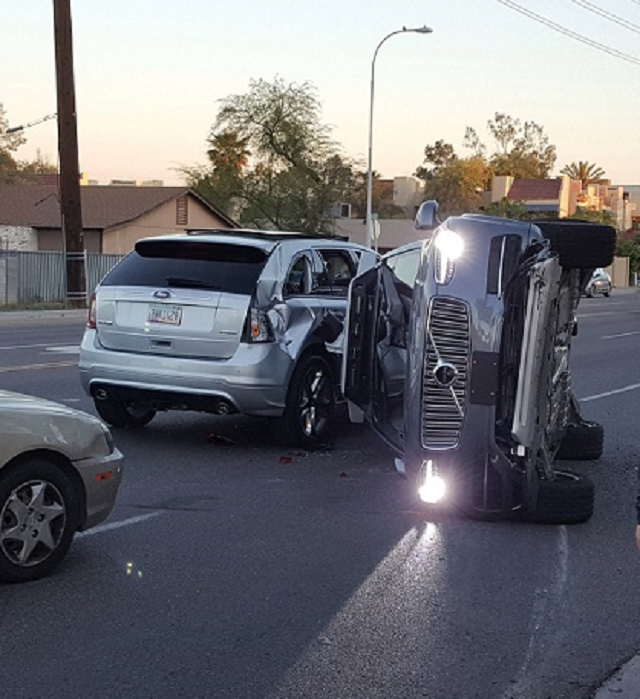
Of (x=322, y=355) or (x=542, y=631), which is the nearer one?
(x=542, y=631)

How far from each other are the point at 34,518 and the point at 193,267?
413 cm

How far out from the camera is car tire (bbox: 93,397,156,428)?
1047 centimetres

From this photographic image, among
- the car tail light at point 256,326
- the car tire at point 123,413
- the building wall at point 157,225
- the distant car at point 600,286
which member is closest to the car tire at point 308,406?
the car tail light at point 256,326

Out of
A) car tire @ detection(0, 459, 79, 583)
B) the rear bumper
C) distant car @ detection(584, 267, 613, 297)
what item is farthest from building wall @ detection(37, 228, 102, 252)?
car tire @ detection(0, 459, 79, 583)

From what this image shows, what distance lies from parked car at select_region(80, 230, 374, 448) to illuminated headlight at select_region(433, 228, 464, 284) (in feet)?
8.23

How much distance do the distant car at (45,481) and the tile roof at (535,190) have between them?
92822 mm

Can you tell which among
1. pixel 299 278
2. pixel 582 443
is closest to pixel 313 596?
pixel 299 278

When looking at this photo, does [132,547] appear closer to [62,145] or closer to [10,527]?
[10,527]

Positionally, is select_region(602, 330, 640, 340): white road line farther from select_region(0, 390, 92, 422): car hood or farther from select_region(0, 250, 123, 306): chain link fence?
select_region(0, 390, 92, 422): car hood

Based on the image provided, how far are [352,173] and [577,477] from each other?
170 feet

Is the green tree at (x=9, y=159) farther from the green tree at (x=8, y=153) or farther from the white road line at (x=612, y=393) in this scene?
the white road line at (x=612, y=393)

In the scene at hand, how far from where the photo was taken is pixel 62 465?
20.1 ft

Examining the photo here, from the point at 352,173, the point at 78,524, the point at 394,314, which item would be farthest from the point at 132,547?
the point at 352,173

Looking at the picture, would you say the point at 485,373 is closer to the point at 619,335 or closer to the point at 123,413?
the point at 123,413
